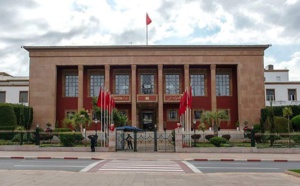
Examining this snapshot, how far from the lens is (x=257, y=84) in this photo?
51969 mm

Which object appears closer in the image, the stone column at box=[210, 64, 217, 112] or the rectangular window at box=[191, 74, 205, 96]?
the stone column at box=[210, 64, 217, 112]

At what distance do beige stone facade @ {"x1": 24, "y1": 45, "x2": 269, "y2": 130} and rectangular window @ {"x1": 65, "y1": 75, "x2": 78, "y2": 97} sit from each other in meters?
2.51

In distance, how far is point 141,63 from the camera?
5228 centimetres

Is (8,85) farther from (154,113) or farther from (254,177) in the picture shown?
(254,177)

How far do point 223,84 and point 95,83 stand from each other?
1902 centimetres

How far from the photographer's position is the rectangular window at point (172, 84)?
54406 millimetres

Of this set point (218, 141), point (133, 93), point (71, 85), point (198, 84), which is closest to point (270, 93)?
point (198, 84)

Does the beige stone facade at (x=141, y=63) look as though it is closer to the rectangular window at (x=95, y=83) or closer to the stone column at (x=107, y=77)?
the stone column at (x=107, y=77)

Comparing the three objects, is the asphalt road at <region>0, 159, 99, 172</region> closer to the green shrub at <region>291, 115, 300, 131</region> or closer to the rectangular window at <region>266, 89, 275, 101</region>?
the green shrub at <region>291, 115, 300, 131</region>

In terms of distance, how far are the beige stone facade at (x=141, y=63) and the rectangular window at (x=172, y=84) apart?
7.62ft

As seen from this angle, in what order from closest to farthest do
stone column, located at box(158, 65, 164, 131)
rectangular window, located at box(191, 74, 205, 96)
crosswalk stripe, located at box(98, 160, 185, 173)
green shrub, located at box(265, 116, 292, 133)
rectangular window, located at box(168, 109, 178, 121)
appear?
crosswalk stripe, located at box(98, 160, 185, 173) < green shrub, located at box(265, 116, 292, 133) < stone column, located at box(158, 65, 164, 131) < rectangular window, located at box(168, 109, 178, 121) < rectangular window, located at box(191, 74, 205, 96)

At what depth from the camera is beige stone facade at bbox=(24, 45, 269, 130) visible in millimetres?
51812

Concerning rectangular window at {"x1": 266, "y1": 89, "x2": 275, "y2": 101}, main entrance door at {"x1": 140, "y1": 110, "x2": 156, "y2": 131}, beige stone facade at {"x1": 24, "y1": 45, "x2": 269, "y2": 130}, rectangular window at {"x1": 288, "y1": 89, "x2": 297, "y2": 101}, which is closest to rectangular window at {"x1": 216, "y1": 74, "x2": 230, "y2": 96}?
beige stone facade at {"x1": 24, "y1": 45, "x2": 269, "y2": 130}

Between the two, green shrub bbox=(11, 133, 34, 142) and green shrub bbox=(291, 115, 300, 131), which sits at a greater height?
green shrub bbox=(291, 115, 300, 131)
